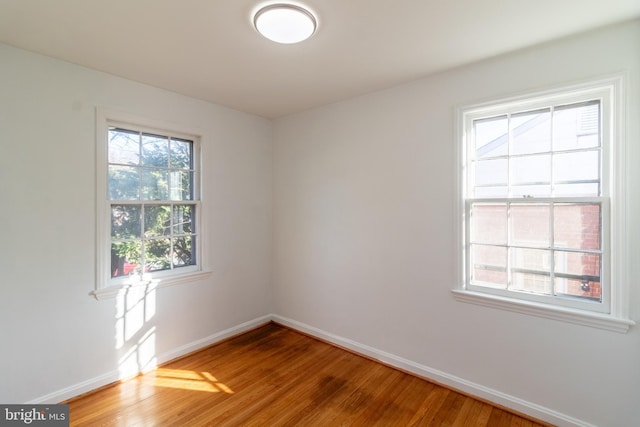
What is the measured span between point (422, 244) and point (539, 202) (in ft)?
2.94

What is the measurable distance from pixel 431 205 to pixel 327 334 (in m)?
1.84

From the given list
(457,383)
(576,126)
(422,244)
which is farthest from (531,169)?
(457,383)

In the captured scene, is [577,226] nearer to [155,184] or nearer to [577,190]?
[577,190]

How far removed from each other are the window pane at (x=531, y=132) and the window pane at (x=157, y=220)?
3.10m

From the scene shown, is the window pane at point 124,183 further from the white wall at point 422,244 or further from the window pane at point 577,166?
the window pane at point 577,166

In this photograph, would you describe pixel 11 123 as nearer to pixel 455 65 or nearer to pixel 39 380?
pixel 39 380

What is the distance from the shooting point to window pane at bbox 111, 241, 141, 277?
261 cm

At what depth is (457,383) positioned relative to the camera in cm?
240

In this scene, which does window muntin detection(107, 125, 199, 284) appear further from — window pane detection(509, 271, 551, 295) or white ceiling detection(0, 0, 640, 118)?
window pane detection(509, 271, 551, 295)

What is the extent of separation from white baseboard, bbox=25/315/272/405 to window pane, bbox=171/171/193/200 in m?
1.52

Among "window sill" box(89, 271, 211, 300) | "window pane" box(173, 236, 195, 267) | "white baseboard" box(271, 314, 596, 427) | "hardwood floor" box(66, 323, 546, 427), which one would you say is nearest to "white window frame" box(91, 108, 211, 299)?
"window sill" box(89, 271, 211, 300)

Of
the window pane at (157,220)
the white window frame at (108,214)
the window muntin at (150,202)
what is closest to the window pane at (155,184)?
the window muntin at (150,202)

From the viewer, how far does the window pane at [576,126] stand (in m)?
1.97

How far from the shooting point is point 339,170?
3.19 m
